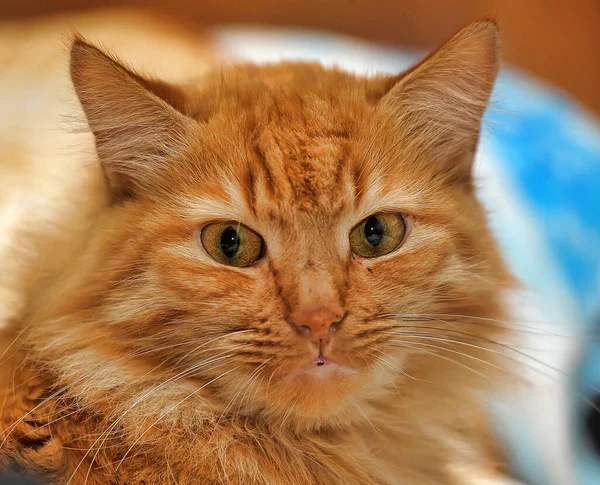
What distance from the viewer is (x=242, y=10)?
270 centimetres

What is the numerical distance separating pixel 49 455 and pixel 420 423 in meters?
0.75

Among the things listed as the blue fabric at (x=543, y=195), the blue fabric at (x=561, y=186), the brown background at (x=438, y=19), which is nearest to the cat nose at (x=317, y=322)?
the blue fabric at (x=543, y=195)

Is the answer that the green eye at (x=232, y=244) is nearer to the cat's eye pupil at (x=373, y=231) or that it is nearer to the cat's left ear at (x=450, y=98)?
the cat's eye pupil at (x=373, y=231)

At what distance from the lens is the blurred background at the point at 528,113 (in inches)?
72.9

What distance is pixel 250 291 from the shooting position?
1.09 meters

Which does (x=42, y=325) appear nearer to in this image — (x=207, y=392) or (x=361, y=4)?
(x=207, y=392)

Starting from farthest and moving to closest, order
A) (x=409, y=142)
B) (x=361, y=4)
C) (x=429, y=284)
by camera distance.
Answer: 1. (x=361, y=4)
2. (x=409, y=142)
3. (x=429, y=284)

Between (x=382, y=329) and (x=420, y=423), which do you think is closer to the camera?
(x=382, y=329)

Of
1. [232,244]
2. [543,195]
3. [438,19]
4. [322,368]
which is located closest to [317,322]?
[322,368]

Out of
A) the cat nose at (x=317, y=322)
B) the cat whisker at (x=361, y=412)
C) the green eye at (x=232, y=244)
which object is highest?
the green eye at (x=232, y=244)

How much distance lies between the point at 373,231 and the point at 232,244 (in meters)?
0.27

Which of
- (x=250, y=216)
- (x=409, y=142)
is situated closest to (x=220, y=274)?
(x=250, y=216)

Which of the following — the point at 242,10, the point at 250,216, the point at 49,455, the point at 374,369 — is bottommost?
the point at 49,455

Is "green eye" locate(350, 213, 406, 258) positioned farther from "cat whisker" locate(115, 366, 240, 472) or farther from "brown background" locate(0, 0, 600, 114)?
"brown background" locate(0, 0, 600, 114)
